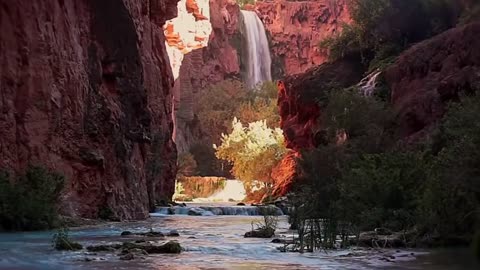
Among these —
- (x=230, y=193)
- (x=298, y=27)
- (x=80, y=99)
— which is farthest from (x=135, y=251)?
(x=298, y=27)

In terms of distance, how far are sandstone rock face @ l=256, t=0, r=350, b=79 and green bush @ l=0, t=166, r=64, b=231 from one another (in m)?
49.0

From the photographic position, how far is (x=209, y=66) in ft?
210

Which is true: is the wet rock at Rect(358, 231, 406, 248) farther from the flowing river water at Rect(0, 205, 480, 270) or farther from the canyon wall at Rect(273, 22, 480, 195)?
the canyon wall at Rect(273, 22, 480, 195)

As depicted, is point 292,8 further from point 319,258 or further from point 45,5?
point 319,258

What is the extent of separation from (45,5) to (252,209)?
1541 cm

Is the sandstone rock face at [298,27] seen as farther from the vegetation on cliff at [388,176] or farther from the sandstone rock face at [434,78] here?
the sandstone rock face at [434,78]

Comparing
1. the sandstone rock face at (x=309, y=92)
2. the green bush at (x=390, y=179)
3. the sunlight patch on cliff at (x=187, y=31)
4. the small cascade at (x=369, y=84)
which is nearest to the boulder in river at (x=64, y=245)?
the green bush at (x=390, y=179)

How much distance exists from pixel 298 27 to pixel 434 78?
41547mm

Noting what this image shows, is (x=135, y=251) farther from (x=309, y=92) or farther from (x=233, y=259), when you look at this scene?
(x=309, y=92)

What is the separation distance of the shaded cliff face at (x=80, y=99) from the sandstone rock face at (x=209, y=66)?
2795 cm

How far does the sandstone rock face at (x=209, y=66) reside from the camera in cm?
5928

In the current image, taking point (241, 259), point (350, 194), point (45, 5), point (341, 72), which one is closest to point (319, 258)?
point (241, 259)

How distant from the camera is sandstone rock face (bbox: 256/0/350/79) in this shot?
218ft

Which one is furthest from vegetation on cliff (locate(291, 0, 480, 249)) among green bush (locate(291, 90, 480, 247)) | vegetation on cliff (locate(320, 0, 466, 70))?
vegetation on cliff (locate(320, 0, 466, 70))
